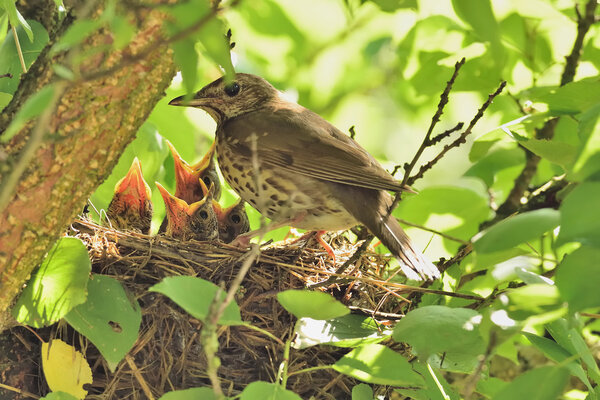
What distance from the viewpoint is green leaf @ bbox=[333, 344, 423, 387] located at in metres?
1.92

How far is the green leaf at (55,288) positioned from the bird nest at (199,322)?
20.2 inches

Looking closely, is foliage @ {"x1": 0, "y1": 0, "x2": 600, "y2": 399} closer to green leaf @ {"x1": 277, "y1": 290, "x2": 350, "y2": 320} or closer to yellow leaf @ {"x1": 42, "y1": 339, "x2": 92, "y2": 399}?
green leaf @ {"x1": 277, "y1": 290, "x2": 350, "y2": 320}

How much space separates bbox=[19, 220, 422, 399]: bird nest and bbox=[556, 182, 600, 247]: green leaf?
1482 mm

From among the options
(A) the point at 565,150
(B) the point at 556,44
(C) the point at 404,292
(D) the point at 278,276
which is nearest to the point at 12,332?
(D) the point at 278,276

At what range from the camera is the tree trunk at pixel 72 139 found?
6.25 feet

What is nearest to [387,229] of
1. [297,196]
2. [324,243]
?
[324,243]

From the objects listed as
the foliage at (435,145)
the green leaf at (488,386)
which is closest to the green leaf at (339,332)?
the foliage at (435,145)

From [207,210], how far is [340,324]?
4.75 feet

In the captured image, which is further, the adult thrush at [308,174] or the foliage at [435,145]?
the adult thrush at [308,174]

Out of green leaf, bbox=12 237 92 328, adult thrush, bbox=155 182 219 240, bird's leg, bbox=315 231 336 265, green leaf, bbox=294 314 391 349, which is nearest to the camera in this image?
green leaf, bbox=12 237 92 328

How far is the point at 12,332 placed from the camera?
2.58 m

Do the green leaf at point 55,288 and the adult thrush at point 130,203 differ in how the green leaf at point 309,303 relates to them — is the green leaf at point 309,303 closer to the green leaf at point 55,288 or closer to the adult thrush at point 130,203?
the green leaf at point 55,288

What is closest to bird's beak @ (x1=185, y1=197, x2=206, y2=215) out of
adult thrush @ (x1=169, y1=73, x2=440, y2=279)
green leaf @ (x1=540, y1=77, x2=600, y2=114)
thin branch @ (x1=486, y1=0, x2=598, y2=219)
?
adult thrush @ (x1=169, y1=73, x2=440, y2=279)

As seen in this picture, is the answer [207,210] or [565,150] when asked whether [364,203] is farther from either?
[565,150]
